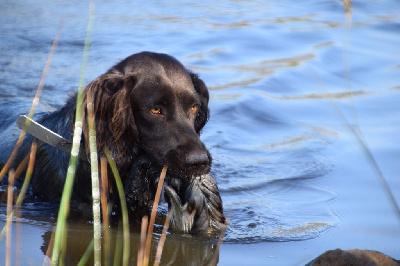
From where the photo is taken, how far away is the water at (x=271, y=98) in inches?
194

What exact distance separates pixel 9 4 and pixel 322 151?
734 centimetres

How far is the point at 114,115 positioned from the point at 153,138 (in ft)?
0.96

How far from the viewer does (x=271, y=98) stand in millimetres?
8664

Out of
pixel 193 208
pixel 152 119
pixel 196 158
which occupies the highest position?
pixel 152 119

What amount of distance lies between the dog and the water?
24 centimetres

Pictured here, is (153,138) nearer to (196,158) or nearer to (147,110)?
(147,110)

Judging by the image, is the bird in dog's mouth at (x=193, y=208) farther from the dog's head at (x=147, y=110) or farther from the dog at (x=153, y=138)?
the dog's head at (x=147, y=110)

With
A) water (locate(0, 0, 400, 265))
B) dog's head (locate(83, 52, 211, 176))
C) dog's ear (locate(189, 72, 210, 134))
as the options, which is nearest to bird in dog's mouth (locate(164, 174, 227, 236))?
water (locate(0, 0, 400, 265))

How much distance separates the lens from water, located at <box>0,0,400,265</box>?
4.93 m

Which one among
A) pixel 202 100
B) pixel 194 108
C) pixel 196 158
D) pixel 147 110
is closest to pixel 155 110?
pixel 147 110

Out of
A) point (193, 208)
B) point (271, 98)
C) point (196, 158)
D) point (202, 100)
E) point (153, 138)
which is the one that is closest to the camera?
point (196, 158)

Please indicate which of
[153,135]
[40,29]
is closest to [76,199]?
[153,135]

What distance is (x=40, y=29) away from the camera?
11.2 metres

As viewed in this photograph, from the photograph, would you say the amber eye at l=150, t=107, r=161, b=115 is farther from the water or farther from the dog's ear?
the water
